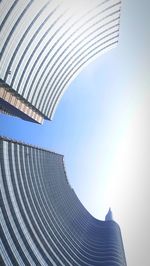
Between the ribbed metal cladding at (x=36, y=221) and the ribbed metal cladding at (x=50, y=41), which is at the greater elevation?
the ribbed metal cladding at (x=50, y=41)

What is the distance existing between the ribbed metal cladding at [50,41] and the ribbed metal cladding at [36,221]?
2456cm

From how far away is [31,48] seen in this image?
110875 mm

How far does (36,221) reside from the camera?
14075 centimetres

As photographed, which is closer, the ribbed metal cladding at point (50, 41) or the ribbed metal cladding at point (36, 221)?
the ribbed metal cladding at point (50, 41)

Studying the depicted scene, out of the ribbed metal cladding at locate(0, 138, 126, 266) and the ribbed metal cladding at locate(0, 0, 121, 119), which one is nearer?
the ribbed metal cladding at locate(0, 0, 121, 119)

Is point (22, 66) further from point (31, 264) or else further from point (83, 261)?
point (83, 261)

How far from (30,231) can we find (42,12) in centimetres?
7163

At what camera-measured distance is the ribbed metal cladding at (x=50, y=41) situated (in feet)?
307

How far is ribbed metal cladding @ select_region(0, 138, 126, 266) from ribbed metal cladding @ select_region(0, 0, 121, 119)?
80.6 feet

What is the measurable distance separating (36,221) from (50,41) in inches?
2585

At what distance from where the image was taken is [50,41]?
122312 millimetres

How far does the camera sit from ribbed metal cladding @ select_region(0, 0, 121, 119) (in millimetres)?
93438

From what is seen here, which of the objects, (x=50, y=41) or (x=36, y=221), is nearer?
(x=50, y=41)

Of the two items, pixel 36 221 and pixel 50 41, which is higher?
pixel 50 41
